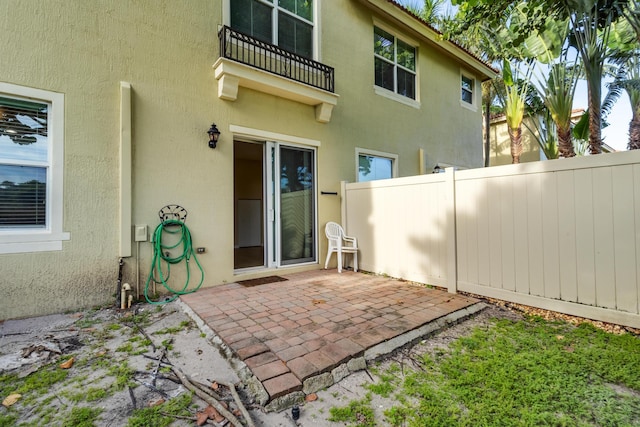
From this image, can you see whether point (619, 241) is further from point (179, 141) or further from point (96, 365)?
point (179, 141)

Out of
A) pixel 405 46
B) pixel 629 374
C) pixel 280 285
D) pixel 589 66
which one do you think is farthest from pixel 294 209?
pixel 405 46

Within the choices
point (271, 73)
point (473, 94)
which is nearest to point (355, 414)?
point (271, 73)

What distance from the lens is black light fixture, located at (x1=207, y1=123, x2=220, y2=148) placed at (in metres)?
4.55

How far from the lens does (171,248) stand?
4.32 metres

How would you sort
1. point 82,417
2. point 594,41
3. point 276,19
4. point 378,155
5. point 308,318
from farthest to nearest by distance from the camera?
point 378,155 < point 276,19 < point 594,41 < point 308,318 < point 82,417

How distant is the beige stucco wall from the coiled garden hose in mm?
109

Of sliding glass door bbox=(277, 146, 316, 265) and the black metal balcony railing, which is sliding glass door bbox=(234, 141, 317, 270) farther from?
the black metal balcony railing

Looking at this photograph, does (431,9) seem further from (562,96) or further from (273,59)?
(273,59)

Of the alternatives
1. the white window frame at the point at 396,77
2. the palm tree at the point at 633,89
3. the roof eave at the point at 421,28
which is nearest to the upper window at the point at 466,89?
the roof eave at the point at 421,28

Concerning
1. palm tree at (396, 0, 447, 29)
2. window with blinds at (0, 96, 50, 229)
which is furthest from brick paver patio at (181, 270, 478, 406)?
palm tree at (396, 0, 447, 29)

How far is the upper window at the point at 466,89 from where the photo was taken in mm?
9543

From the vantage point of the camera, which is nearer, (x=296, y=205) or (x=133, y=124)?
(x=133, y=124)

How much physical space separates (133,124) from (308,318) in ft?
11.4

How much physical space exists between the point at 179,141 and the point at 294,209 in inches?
89.6
